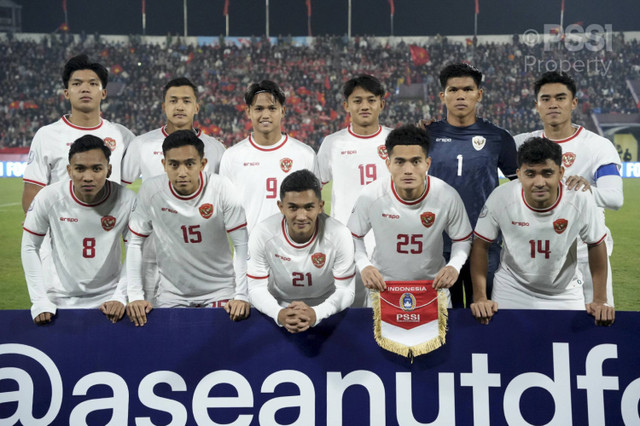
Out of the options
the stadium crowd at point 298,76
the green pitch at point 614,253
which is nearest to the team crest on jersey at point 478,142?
the green pitch at point 614,253

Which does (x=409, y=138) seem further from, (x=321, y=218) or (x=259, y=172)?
(x=259, y=172)

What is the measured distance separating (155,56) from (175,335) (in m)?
33.3

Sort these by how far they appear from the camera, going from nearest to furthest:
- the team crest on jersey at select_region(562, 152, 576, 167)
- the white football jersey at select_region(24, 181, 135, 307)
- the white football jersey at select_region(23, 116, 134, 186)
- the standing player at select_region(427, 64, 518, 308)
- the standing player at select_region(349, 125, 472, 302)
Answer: the standing player at select_region(349, 125, 472, 302) → the white football jersey at select_region(24, 181, 135, 307) → the standing player at select_region(427, 64, 518, 308) → the team crest on jersey at select_region(562, 152, 576, 167) → the white football jersey at select_region(23, 116, 134, 186)

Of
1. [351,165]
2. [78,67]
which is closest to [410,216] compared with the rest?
[351,165]

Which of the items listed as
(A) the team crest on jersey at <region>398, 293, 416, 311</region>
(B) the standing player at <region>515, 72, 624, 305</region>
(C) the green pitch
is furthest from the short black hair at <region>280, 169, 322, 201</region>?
(C) the green pitch

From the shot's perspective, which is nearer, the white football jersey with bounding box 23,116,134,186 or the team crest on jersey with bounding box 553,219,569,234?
the team crest on jersey with bounding box 553,219,569,234

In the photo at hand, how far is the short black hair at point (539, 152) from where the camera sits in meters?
3.36

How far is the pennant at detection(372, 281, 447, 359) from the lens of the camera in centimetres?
324

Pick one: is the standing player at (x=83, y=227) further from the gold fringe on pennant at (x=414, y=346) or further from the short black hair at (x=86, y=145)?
the gold fringe on pennant at (x=414, y=346)

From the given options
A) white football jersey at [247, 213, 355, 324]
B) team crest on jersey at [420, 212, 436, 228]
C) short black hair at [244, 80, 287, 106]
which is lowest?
white football jersey at [247, 213, 355, 324]

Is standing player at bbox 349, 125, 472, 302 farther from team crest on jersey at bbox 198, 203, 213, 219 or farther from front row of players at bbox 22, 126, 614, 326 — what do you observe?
team crest on jersey at bbox 198, 203, 213, 219

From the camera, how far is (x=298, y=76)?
111 ft

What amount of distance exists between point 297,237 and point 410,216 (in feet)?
2.17

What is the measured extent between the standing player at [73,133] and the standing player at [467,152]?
2.28 meters
